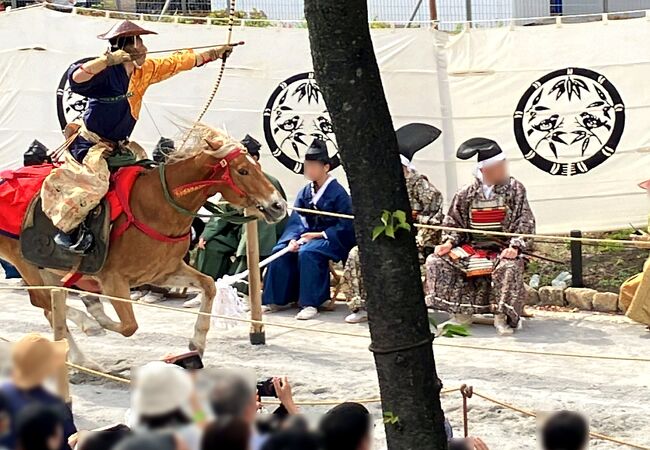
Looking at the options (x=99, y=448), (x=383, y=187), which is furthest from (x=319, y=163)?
(x=99, y=448)

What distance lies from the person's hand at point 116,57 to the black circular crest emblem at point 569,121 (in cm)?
446

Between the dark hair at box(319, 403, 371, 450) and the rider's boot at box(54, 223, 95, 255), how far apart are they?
4434mm

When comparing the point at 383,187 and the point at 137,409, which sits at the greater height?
the point at 383,187

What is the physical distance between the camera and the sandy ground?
625 centimetres

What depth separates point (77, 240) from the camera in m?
7.17

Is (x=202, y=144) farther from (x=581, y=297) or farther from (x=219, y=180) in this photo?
(x=581, y=297)

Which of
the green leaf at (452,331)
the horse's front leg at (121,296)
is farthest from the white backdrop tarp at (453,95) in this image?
the green leaf at (452,331)

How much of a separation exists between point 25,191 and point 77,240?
2.15 ft

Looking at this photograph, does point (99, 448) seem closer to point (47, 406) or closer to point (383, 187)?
point (47, 406)

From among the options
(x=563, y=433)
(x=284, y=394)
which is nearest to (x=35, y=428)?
(x=563, y=433)

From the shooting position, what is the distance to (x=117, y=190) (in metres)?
7.29

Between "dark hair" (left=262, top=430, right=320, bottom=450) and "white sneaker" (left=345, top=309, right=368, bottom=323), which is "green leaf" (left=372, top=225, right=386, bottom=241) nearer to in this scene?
"dark hair" (left=262, top=430, right=320, bottom=450)

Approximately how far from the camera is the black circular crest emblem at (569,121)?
1016cm

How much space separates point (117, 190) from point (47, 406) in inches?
191
